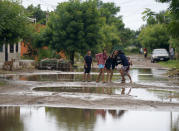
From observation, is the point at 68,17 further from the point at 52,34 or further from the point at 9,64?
the point at 9,64

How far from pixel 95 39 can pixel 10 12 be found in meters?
17.3

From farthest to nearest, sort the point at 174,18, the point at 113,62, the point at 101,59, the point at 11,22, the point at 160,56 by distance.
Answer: the point at 160,56
the point at 11,22
the point at 101,59
the point at 174,18
the point at 113,62

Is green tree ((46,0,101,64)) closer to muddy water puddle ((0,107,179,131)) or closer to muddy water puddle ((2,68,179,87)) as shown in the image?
muddy water puddle ((2,68,179,87))

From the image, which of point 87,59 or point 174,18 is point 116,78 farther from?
point 174,18

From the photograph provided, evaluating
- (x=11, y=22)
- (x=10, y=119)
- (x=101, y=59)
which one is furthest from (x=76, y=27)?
(x=10, y=119)

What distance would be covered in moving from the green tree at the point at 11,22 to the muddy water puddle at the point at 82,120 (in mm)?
10552

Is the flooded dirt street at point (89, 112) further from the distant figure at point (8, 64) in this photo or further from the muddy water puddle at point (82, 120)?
the distant figure at point (8, 64)

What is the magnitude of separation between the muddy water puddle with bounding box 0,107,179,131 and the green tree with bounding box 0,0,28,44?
10.6 m

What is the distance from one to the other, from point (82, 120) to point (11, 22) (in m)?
13.3

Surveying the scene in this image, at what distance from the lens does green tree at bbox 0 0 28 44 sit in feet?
65.4

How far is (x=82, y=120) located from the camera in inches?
337

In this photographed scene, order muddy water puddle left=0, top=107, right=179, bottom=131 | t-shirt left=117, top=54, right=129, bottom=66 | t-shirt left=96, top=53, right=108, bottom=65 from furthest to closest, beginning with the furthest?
t-shirt left=96, top=53, right=108, bottom=65 < t-shirt left=117, top=54, right=129, bottom=66 < muddy water puddle left=0, top=107, right=179, bottom=131

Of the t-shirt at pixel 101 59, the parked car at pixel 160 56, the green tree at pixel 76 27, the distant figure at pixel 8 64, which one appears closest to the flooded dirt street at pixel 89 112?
the t-shirt at pixel 101 59

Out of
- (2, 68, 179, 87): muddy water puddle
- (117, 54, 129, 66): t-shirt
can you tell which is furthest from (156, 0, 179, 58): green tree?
(117, 54, 129, 66): t-shirt
